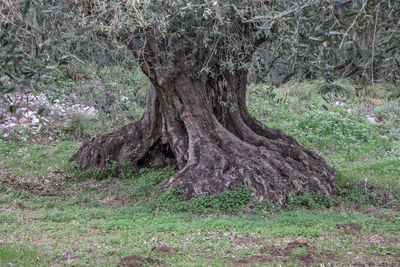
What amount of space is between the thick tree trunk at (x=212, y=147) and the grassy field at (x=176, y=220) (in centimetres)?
29

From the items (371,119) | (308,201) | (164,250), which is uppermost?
(371,119)

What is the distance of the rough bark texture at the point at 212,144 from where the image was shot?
8211mm

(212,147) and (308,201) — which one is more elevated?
(212,147)

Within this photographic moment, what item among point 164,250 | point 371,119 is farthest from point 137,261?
point 371,119

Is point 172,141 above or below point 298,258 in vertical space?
above

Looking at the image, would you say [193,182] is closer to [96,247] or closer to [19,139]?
[96,247]

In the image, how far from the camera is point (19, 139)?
42.9ft

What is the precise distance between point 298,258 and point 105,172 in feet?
19.0

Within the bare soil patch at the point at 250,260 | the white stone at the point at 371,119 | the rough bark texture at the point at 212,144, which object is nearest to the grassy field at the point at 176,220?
the bare soil patch at the point at 250,260

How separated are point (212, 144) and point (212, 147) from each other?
0.31 feet

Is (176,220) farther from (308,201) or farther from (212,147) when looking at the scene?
(308,201)

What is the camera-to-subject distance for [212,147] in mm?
8695

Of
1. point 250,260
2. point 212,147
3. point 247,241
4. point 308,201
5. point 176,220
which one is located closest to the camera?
point 250,260

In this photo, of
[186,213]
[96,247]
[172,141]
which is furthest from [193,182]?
[96,247]
